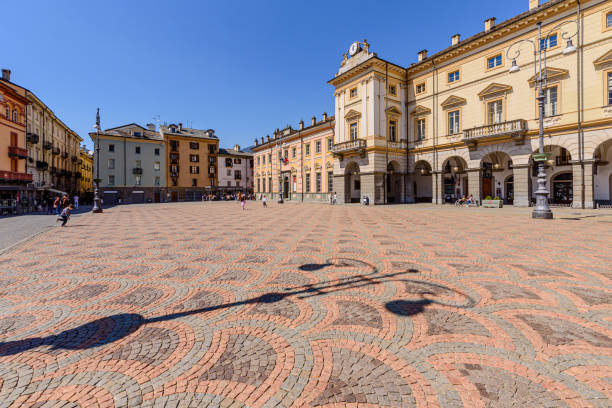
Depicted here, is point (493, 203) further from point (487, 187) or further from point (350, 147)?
point (350, 147)

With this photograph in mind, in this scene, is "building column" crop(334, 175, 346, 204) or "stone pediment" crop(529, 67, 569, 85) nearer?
"stone pediment" crop(529, 67, 569, 85)

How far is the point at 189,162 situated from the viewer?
59.8 meters

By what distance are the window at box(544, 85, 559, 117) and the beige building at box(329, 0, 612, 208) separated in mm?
82

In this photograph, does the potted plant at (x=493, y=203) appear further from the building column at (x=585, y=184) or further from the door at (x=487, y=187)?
the door at (x=487, y=187)

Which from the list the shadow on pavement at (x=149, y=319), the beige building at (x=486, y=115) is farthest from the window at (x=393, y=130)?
the shadow on pavement at (x=149, y=319)

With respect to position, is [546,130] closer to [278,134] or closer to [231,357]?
[231,357]

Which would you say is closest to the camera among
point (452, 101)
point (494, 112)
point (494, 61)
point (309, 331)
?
point (309, 331)

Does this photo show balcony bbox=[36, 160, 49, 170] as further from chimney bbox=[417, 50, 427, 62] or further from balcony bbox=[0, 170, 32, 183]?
chimney bbox=[417, 50, 427, 62]

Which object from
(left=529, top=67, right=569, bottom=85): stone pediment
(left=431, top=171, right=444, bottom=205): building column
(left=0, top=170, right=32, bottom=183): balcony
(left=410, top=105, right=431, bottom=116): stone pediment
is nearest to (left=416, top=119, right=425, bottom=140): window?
(left=410, top=105, right=431, bottom=116): stone pediment

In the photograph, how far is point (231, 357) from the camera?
9.48 feet

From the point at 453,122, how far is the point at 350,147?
424 inches

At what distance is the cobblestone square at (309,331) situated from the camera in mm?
2389

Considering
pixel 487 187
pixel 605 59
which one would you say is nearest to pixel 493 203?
pixel 487 187

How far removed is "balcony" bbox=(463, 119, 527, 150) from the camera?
Answer: 2323 cm
